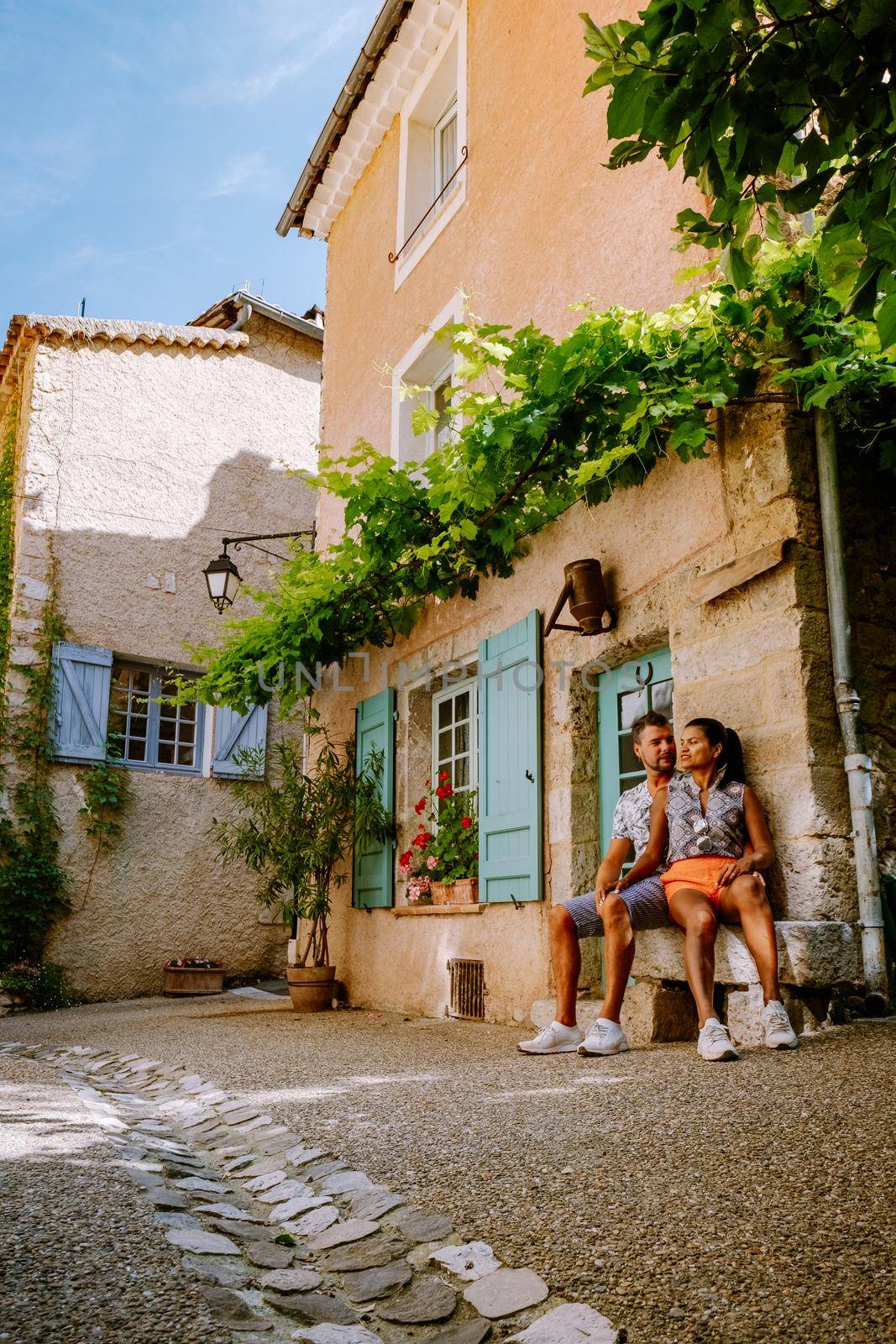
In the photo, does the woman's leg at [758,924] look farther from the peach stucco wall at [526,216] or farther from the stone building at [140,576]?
the stone building at [140,576]

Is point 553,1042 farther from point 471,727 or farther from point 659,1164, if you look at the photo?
point 471,727

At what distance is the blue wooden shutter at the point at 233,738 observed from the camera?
10469 mm

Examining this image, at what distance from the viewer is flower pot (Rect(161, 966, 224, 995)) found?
9.57 meters

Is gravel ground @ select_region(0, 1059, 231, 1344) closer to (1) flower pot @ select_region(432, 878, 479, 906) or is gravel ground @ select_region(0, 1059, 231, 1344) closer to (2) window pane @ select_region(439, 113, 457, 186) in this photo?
(1) flower pot @ select_region(432, 878, 479, 906)

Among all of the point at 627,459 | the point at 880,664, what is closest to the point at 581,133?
the point at 627,459

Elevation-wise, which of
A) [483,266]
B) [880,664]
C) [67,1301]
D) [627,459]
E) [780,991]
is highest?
[483,266]

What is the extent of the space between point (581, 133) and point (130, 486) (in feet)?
20.6

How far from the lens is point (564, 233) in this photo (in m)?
5.89

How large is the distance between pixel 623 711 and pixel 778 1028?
2007mm

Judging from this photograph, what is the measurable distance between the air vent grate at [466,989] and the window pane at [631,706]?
1.68 metres

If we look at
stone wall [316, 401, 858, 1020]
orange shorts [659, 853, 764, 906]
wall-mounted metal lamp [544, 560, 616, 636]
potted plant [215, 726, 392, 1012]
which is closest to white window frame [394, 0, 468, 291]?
stone wall [316, 401, 858, 1020]

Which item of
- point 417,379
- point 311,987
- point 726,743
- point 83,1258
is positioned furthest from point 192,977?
point 83,1258

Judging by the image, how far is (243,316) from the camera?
1189cm

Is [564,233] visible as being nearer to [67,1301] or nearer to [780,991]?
[780,991]
